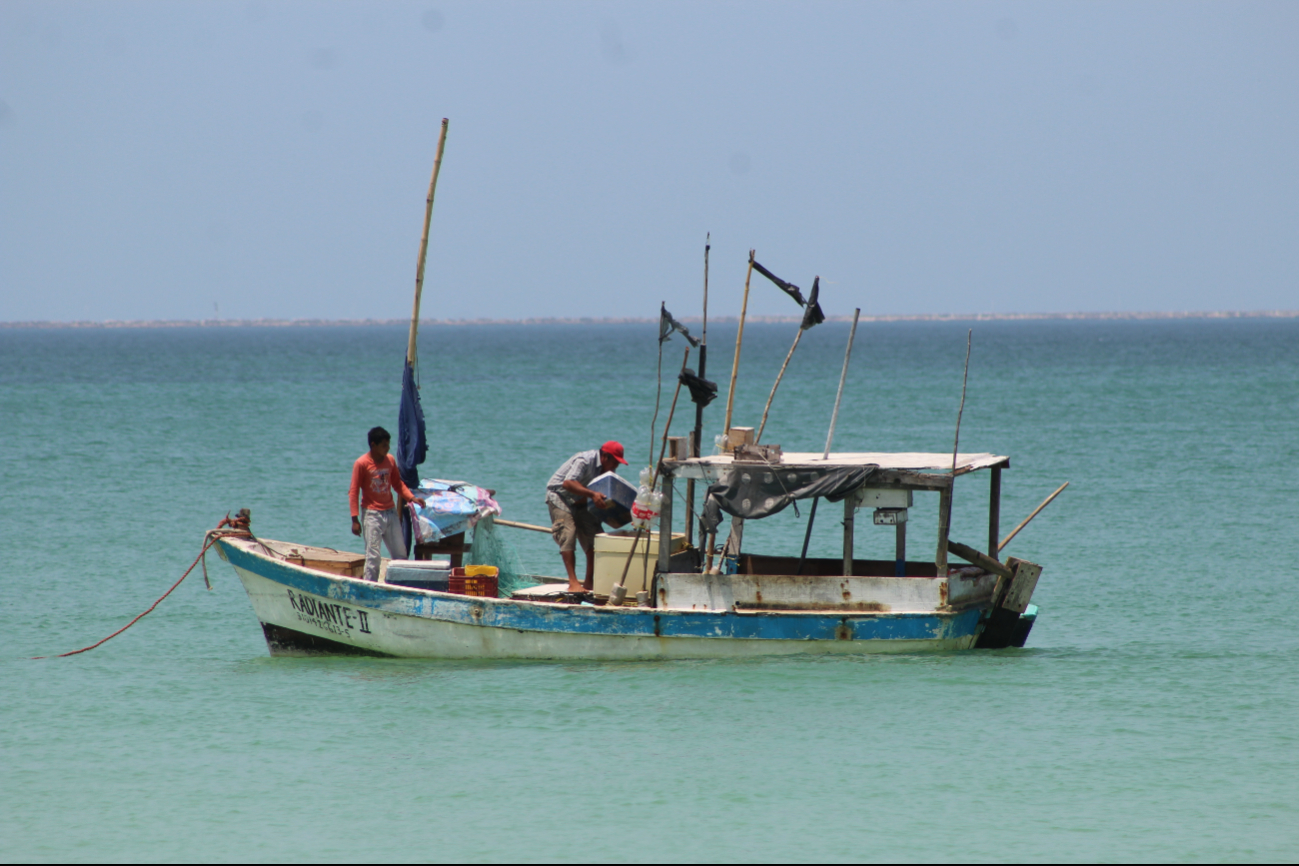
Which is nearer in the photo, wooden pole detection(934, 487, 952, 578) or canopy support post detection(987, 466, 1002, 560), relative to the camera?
wooden pole detection(934, 487, 952, 578)

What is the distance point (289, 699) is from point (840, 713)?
4416mm

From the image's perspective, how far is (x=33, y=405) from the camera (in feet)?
177

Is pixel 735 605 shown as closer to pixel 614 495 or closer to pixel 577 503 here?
pixel 614 495

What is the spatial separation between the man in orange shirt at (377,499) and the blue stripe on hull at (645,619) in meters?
0.41

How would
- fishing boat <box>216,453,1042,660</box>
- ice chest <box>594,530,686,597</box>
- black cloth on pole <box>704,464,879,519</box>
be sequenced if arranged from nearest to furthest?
black cloth on pole <box>704,464,879,519</box>, fishing boat <box>216,453,1042,660</box>, ice chest <box>594,530,686,597</box>

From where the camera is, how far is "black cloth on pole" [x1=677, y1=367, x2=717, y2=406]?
11.9 meters

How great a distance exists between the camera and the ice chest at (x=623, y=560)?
40.3 feet

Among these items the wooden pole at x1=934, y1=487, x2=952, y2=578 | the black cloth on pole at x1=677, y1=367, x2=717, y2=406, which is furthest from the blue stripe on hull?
the black cloth on pole at x1=677, y1=367, x2=717, y2=406

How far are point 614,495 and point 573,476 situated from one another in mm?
397

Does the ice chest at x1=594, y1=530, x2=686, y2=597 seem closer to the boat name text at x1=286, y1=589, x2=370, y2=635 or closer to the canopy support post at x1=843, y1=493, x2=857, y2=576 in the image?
the canopy support post at x1=843, y1=493, x2=857, y2=576

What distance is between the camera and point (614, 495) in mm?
12594

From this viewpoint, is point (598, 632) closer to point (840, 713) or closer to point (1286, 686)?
point (840, 713)

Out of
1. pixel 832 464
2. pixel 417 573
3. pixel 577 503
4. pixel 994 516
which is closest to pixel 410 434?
pixel 417 573

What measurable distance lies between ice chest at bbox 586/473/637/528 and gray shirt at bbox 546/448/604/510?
8 cm
